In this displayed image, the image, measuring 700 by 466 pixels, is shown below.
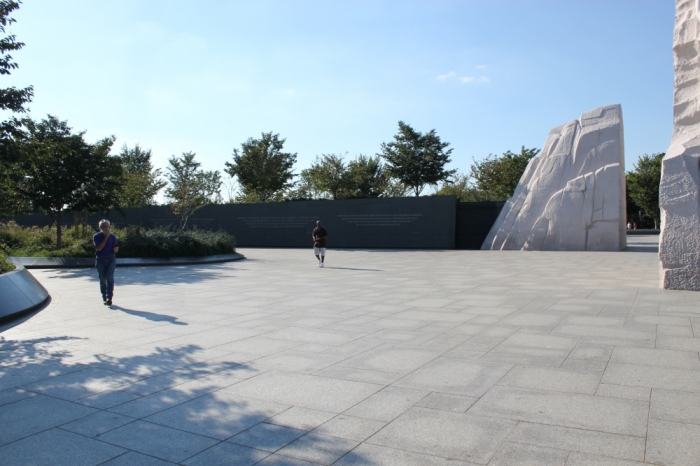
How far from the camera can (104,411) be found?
159 inches

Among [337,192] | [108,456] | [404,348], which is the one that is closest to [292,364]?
[404,348]

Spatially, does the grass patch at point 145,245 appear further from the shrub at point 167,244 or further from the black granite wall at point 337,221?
the black granite wall at point 337,221

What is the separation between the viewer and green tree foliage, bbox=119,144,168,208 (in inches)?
1379

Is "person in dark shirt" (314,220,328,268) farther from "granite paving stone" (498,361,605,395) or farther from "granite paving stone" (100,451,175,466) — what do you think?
"granite paving stone" (100,451,175,466)

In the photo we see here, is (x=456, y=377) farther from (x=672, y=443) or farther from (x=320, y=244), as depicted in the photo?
(x=320, y=244)

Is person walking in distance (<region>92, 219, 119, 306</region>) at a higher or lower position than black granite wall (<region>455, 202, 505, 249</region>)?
lower

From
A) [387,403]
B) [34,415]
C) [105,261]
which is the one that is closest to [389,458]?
[387,403]

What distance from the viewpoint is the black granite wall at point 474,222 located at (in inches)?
1014

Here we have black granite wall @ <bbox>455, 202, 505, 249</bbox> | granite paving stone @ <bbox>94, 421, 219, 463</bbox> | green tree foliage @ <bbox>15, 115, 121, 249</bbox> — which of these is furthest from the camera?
black granite wall @ <bbox>455, 202, 505, 249</bbox>

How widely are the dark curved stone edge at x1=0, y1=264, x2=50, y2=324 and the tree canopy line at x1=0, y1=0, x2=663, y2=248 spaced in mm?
8466

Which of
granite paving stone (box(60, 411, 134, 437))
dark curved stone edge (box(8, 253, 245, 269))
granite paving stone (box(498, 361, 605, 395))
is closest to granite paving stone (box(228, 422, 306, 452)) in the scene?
granite paving stone (box(60, 411, 134, 437))

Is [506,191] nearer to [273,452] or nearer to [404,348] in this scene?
[404,348]

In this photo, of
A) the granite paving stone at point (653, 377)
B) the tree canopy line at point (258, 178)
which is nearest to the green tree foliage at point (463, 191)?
the tree canopy line at point (258, 178)

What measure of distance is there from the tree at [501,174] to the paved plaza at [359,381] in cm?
3029
